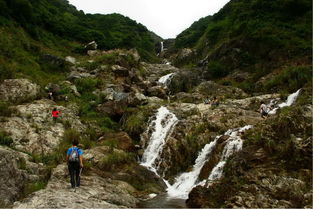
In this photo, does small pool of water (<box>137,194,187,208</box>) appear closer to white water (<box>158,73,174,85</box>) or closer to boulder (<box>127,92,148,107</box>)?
boulder (<box>127,92,148,107</box>)

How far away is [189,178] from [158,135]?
21.8 feet

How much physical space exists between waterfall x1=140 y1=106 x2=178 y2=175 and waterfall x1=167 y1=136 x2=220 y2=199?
2.73m

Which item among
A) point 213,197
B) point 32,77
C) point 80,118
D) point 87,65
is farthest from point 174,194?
point 87,65

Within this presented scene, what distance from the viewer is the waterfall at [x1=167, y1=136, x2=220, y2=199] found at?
17223mm

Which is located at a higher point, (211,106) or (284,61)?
(284,61)

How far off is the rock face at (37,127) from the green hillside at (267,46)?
22.0m

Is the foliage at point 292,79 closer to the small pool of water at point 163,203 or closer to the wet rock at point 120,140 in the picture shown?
the wet rock at point 120,140

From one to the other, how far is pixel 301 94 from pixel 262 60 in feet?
56.1

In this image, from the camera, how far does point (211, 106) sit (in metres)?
26.1

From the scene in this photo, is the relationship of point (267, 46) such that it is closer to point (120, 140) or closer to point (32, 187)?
point (120, 140)

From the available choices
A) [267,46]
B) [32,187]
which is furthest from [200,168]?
[267,46]

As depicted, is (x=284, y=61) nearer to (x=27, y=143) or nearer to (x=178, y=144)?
(x=178, y=144)

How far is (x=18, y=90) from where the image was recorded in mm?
24438

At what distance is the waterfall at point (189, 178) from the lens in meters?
17.2
